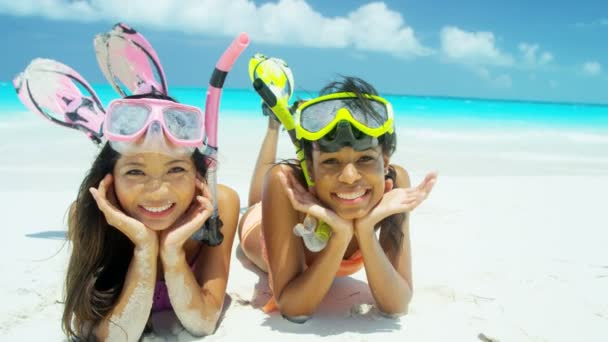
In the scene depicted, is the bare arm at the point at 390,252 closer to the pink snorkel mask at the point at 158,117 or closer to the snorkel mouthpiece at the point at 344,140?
the snorkel mouthpiece at the point at 344,140

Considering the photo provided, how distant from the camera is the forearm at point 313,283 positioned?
8.90 feet

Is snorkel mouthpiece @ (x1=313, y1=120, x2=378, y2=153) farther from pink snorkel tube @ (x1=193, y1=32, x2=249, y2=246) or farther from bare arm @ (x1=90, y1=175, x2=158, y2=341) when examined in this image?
bare arm @ (x1=90, y1=175, x2=158, y2=341)

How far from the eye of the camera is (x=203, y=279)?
2848 millimetres

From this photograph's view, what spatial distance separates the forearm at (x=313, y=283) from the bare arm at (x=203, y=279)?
14.8 inches

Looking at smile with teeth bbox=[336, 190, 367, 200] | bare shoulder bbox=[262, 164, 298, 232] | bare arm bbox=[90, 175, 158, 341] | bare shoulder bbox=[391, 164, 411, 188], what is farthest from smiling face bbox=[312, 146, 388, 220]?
bare arm bbox=[90, 175, 158, 341]

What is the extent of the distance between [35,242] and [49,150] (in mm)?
6838

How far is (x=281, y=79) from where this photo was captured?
151 inches

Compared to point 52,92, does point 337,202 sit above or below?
below

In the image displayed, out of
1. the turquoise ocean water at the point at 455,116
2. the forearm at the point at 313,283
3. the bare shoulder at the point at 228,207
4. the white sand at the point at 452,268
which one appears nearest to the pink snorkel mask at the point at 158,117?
the bare shoulder at the point at 228,207

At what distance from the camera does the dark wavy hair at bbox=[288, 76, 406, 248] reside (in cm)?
274

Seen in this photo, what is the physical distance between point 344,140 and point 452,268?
1.97 metres

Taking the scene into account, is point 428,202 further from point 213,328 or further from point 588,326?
point 213,328

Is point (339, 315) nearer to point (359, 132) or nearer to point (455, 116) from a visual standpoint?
point (359, 132)

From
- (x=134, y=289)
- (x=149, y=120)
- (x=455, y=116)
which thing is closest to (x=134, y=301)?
(x=134, y=289)
